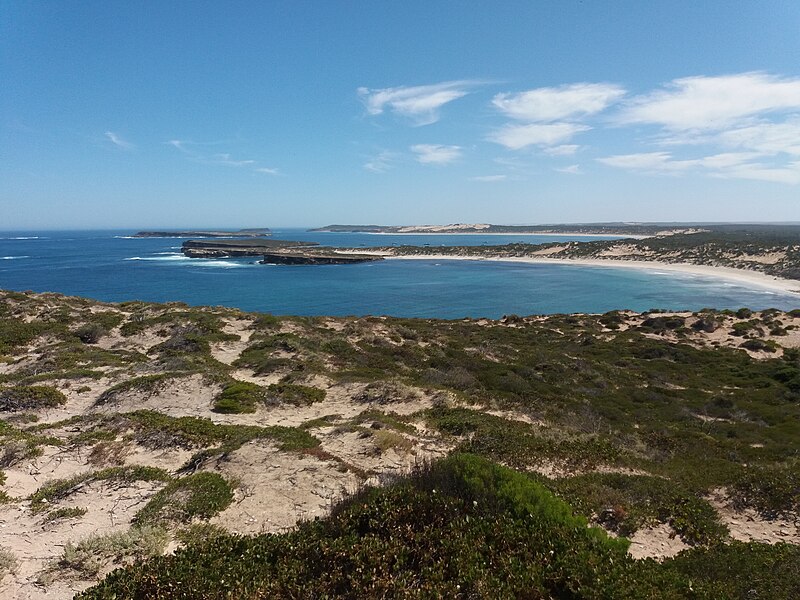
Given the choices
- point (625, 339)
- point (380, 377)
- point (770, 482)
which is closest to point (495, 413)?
point (380, 377)

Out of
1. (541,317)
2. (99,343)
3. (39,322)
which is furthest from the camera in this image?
(541,317)

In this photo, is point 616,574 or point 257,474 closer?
point 616,574

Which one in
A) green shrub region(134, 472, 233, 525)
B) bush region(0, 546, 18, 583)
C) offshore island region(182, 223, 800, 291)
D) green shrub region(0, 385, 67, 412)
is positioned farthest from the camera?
offshore island region(182, 223, 800, 291)

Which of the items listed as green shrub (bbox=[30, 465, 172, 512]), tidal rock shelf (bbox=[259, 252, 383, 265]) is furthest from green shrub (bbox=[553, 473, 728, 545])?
tidal rock shelf (bbox=[259, 252, 383, 265])

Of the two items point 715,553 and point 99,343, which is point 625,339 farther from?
point 99,343

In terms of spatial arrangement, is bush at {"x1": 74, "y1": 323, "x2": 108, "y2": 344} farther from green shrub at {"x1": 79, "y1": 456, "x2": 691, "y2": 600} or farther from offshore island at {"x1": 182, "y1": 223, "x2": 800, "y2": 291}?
offshore island at {"x1": 182, "y1": 223, "x2": 800, "y2": 291}

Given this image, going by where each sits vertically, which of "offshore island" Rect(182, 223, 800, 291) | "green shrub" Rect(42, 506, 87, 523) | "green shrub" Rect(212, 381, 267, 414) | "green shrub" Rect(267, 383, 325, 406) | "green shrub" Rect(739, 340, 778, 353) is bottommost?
"green shrub" Rect(739, 340, 778, 353)

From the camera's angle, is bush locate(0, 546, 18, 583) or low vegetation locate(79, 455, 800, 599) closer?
low vegetation locate(79, 455, 800, 599)
